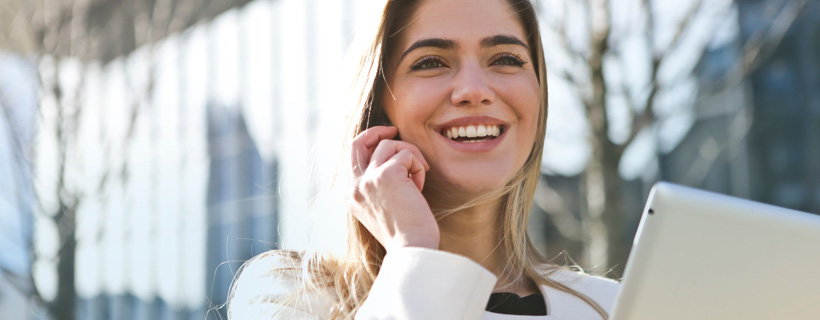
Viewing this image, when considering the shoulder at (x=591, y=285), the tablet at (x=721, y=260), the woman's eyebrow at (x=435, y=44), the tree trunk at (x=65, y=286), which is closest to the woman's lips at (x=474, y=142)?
the woman's eyebrow at (x=435, y=44)

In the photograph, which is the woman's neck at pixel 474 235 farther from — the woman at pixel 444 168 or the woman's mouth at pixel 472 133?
the woman's mouth at pixel 472 133

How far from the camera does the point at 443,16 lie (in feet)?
7.23

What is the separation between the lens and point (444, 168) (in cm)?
212

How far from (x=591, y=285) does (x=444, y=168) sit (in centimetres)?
60

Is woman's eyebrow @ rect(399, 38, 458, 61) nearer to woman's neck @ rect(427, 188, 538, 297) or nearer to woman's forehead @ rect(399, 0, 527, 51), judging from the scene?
woman's forehead @ rect(399, 0, 527, 51)

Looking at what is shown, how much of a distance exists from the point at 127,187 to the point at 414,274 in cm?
920

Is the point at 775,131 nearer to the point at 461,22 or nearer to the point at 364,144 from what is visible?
the point at 461,22

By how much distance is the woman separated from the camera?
197cm

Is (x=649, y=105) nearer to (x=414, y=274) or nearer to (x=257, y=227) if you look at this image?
(x=414, y=274)

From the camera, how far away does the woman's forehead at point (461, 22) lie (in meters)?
2.16

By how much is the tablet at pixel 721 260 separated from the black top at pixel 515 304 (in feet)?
3.27

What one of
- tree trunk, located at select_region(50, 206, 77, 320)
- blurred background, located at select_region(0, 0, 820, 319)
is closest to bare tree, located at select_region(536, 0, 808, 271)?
blurred background, located at select_region(0, 0, 820, 319)

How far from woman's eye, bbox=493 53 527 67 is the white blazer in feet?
2.17

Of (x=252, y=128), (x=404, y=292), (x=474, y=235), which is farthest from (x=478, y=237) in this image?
(x=252, y=128)
